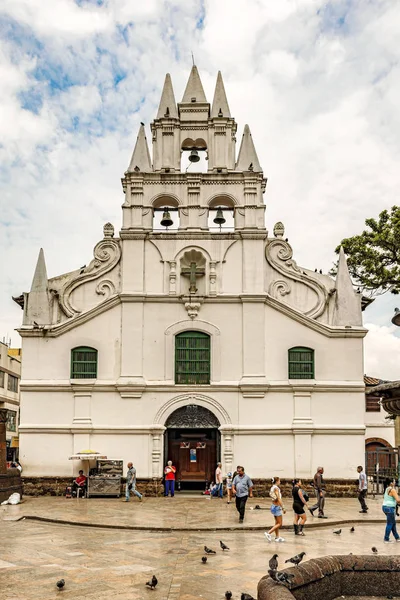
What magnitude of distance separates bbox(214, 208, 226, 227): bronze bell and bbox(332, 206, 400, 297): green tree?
17.7 ft

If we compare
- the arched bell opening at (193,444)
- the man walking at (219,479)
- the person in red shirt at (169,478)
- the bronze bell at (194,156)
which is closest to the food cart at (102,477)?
the person in red shirt at (169,478)

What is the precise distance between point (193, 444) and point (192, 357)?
11.5ft

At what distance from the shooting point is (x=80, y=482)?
26.3 m

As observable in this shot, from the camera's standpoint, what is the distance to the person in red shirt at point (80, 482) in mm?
26281

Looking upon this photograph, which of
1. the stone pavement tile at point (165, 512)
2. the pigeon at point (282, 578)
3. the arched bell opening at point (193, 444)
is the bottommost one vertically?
the stone pavement tile at point (165, 512)

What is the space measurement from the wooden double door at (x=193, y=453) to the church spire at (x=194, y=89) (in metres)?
14.7

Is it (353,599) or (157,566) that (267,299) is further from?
(353,599)

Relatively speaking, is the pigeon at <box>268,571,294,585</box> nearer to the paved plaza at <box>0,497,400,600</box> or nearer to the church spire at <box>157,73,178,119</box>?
the paved plaza at <box>0,497,400,600</box>

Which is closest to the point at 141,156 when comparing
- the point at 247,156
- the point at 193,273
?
the point at 247,156

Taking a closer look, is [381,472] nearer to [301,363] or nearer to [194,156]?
[301,363]

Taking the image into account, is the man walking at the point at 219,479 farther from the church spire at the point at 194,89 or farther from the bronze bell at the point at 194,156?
the church spire at the point at 194,89

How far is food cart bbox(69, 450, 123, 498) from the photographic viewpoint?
25969mm

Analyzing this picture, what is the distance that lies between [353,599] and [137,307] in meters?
18.1

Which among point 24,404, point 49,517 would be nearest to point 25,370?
point 24,404
